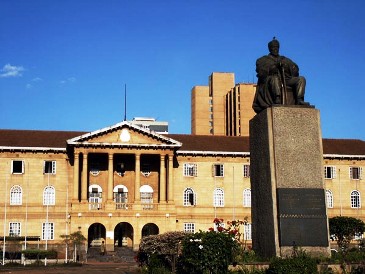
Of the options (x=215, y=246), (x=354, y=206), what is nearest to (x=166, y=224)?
(x=354, y=206)

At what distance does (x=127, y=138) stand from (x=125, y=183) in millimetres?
5462

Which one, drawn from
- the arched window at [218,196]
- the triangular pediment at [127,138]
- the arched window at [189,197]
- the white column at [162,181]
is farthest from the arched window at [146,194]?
the arched window at [218,196]

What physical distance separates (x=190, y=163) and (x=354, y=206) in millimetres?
19098

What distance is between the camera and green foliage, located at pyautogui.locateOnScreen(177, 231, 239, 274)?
15.5 meters

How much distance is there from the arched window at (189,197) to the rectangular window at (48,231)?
14145 mm

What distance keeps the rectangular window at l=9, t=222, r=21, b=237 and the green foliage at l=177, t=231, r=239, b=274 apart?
4515cm

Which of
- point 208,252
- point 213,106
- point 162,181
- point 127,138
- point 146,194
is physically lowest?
point 208,252

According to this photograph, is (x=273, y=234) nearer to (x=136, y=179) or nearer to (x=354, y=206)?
(x=136, y=179)

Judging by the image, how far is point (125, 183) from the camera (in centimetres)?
6209

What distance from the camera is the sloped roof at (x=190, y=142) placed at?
60.3 metres

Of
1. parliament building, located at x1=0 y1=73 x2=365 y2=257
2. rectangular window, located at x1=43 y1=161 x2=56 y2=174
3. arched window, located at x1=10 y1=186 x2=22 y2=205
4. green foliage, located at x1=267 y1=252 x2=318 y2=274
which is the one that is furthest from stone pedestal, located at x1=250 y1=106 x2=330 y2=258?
arched window, located at x1=10 y1=186 x2=22 y2=205

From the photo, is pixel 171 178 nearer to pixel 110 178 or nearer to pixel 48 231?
pixel 110 178

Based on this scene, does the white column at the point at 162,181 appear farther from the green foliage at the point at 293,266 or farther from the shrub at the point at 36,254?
the green foliage at the point at 293,266

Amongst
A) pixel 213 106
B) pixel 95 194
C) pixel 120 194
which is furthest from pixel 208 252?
pixel 213 106
